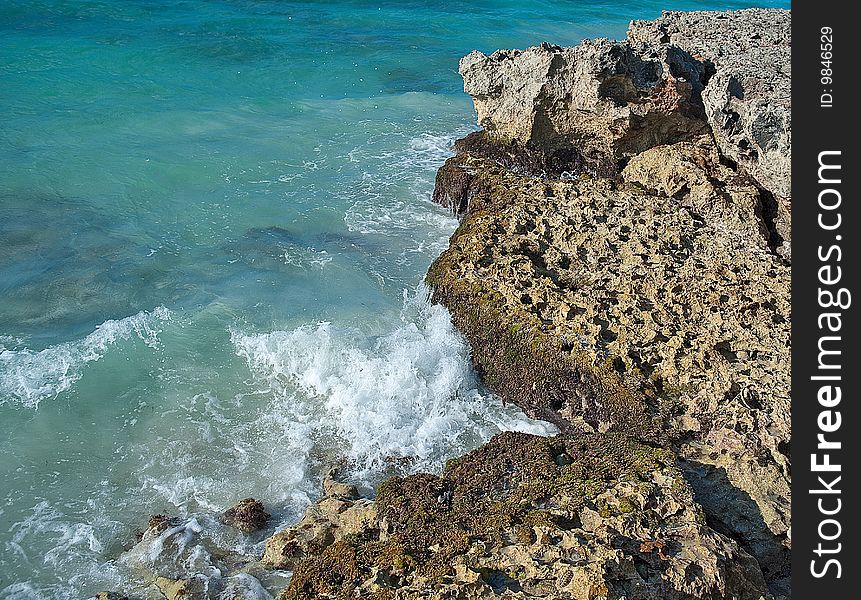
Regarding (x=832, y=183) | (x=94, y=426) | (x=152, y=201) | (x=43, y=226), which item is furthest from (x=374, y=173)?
(x=832, y=183)

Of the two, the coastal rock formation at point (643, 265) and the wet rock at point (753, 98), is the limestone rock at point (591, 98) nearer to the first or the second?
the coastal rock formation at point (643, 265)

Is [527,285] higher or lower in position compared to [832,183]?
lower

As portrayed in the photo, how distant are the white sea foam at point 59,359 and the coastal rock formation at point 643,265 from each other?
14.4 ft

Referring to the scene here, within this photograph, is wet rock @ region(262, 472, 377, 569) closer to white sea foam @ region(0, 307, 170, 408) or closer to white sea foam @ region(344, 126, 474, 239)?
white sea foam @ region(0, 307, 170, 408)

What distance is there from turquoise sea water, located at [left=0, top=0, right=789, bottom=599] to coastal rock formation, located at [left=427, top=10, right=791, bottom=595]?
0.86 m

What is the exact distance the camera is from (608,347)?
8977 mm

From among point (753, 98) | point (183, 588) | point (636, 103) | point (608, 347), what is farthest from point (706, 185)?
point (183, 588)

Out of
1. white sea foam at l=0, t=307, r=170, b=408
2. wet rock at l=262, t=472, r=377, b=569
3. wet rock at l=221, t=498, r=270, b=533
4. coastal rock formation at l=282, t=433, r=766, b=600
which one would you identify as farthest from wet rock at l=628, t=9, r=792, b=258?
white sea foam at l=0, t=307, r=170, b=408

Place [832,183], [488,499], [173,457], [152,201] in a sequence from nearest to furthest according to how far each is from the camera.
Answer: [832,183] < [488,499] < [173,457] < [152,201]

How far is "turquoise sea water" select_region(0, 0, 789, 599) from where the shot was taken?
8211mm

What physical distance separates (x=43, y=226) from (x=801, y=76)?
40.5 feet

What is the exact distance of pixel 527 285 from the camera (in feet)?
32.7

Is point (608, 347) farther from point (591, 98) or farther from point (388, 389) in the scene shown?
point (591, 98)

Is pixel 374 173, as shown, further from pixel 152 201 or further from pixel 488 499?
pixel 488 499
